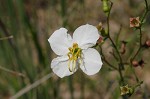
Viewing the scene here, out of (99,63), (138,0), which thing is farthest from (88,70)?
(138,0)

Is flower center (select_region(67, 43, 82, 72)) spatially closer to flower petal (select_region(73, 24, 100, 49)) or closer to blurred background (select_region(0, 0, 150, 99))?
flower petal (select_region(73, 24, 100, 49))

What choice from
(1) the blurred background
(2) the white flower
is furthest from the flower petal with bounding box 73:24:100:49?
(1) the blurred background

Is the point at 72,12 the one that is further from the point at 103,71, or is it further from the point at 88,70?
the point at 88,70

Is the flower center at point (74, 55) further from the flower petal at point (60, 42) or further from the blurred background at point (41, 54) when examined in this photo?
the blurred background at point (41, 54)

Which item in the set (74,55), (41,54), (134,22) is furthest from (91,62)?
(41,54)

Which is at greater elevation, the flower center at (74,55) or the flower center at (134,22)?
the flower center at (134,22)

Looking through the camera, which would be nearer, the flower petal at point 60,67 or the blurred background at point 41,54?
the flower petal at point 60,67

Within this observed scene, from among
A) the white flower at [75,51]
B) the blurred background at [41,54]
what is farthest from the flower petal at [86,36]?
the blurred background at [41,54]
